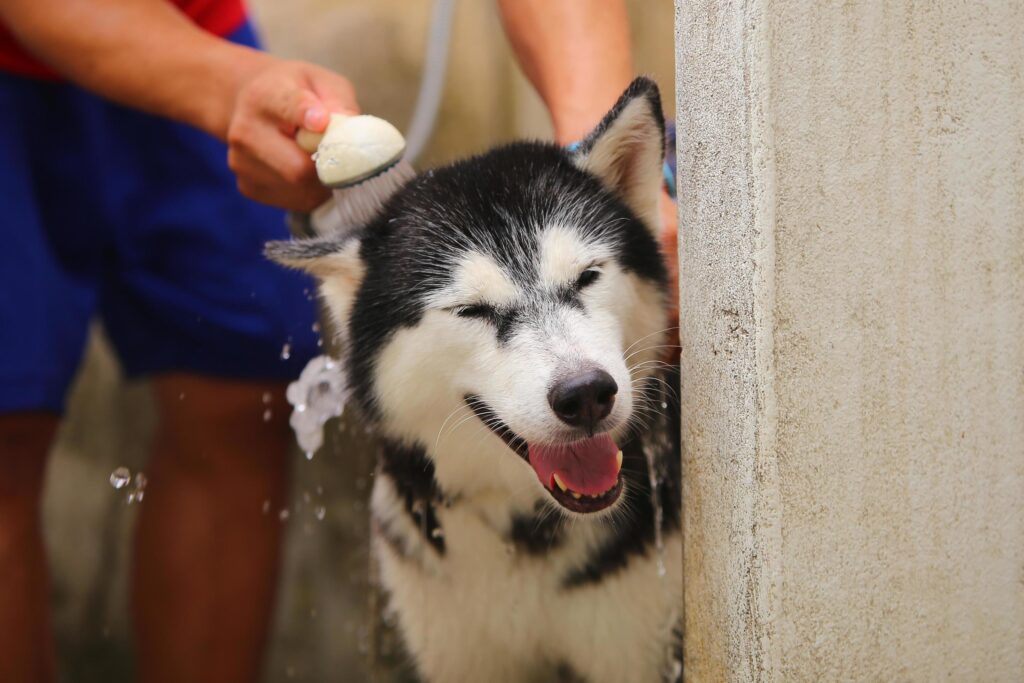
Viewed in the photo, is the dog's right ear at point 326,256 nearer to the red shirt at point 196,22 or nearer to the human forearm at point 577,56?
the human forearm at point 577,56

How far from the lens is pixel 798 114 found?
1378mm

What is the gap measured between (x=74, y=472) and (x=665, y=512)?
8.75ft

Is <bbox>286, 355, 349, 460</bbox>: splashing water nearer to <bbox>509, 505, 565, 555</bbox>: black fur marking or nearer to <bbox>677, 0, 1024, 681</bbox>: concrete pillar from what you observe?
<bbox>509, 505, 565, 555</bbox>: black fur marking

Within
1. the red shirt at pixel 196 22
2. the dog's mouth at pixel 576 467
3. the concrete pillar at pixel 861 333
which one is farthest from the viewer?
the red shirt at pixel 196 22

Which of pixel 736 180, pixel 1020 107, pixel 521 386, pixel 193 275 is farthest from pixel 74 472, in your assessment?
pixel 1020 107

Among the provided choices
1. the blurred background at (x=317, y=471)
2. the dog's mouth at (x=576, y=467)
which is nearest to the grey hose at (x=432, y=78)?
the blurred background at (x=317, y=471)

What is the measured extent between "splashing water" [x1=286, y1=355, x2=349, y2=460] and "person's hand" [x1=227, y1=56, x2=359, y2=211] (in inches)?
14.9

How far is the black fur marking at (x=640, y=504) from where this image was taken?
6.21 feet

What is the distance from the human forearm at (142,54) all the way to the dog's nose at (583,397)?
100 cm

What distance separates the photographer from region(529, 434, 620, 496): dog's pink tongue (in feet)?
5.49

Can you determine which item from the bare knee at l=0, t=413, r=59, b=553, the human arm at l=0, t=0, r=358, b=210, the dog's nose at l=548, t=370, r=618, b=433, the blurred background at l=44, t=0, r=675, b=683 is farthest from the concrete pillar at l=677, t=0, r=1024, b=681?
the blurred background at l=44, t=0, r=675, b=683

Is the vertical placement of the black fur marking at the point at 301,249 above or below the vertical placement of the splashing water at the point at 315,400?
above

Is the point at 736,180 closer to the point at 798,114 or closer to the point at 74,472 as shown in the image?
the point at 798,114

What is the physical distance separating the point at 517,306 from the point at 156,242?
144 cm
